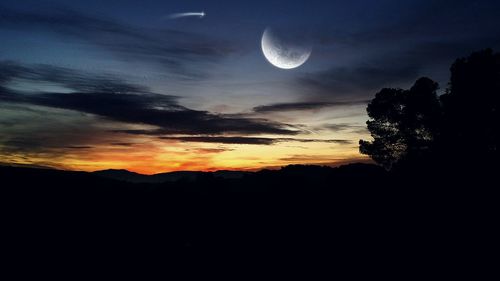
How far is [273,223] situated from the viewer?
27422 mm

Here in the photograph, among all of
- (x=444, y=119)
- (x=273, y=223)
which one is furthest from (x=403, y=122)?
(x=273, y=223)

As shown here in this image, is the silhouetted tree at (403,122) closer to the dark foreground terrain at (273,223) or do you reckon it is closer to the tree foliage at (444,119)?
the tree foliage at (444,119)

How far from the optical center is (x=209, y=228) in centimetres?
2820

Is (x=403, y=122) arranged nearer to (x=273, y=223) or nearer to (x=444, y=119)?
(x=444, y=119)

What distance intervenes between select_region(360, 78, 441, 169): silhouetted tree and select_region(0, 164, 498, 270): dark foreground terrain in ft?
10.8

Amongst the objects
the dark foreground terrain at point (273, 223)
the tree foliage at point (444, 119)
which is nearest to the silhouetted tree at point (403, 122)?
the tree foliage at point (444, 119)

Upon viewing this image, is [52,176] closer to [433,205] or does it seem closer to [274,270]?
[274,270]

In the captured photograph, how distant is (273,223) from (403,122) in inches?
662

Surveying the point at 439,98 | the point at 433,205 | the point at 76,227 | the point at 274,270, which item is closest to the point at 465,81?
the point at 439,98

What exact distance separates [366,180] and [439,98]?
424 inches

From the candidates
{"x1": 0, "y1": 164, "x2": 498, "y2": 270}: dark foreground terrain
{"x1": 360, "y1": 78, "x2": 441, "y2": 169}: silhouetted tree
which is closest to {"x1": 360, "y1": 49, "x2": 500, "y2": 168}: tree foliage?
{"x1": 360, "y1": 78, "x2": 441, "y2": 169}: silhouetted tree

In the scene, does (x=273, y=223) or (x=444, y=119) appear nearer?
(x=273, y=223)

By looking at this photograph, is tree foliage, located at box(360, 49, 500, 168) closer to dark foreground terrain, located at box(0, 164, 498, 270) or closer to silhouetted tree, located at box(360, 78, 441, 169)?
silhouetted tree, located at box(360, 78, 441, 169)

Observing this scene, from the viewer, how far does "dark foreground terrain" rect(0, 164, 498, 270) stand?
770 inches
